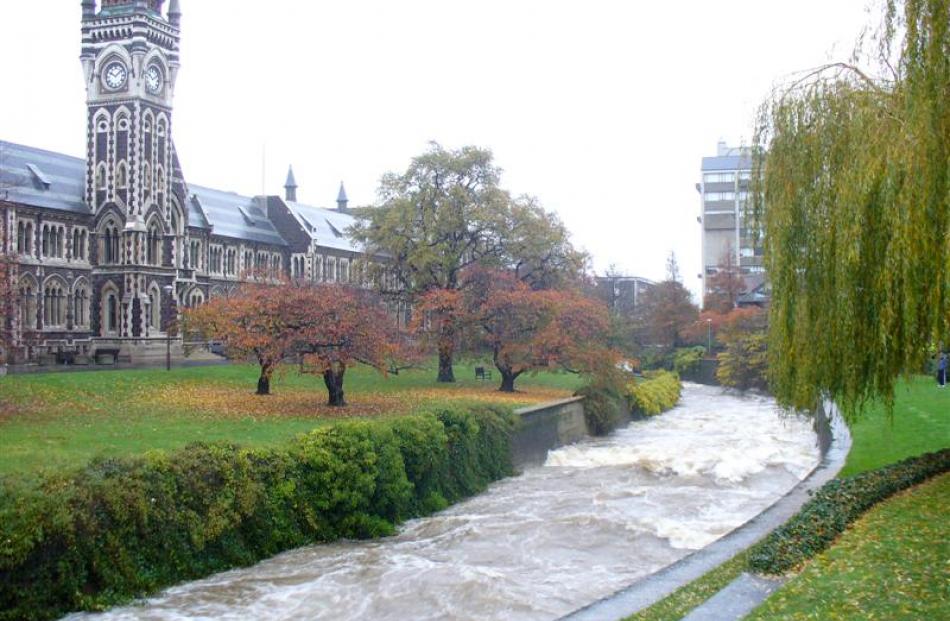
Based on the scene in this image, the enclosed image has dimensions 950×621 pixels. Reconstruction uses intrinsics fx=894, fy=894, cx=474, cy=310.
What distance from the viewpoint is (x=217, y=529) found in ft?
46.6

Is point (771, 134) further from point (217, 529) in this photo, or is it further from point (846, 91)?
point (217, 529)

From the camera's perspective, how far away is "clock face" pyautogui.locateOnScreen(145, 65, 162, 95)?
162ft

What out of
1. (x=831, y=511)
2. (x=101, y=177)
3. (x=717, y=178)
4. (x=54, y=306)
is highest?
(x=717, y=178)

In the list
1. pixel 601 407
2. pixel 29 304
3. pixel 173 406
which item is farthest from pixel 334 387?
pixel 29 304

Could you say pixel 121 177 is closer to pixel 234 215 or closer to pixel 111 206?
pixel 111 206

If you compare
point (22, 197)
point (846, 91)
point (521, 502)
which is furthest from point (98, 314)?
point (846, 91)

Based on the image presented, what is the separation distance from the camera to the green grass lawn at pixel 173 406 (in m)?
18.0

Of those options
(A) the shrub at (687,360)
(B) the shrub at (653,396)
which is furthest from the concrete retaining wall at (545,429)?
(A) the shrub at (687,360)

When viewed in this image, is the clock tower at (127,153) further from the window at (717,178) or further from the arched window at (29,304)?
the window at (717,178)

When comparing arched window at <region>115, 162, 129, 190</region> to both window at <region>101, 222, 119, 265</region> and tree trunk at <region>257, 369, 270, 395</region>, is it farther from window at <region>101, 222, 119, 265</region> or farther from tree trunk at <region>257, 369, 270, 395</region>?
tree trunk at <region>257, 369, 270, 395</region>

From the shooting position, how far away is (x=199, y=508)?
46.4 ft

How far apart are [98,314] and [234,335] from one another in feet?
84.2

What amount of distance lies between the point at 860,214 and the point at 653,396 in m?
30.7

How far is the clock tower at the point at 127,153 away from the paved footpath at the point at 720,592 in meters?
40.9
